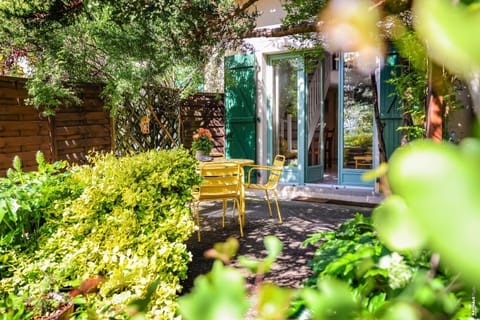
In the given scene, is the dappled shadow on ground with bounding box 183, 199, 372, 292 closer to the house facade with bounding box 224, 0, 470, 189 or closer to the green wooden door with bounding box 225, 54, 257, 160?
the house facade with bounding box 224, 0, 470, 189

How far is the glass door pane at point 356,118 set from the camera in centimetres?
739

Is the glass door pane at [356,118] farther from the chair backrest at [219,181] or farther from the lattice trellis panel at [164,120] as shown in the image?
the chair backrest at [219,181]

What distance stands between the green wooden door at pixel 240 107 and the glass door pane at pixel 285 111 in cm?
43

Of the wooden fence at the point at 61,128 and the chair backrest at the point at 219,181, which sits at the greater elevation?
the wooden fence at the point at 61,128

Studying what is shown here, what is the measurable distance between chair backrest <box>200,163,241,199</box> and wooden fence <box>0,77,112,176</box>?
237cm

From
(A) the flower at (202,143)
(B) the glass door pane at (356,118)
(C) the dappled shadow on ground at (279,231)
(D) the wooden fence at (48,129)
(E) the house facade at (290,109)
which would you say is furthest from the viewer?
(E) the house facade at (290,109)

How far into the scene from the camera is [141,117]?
7.71 metres

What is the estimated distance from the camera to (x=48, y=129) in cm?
630

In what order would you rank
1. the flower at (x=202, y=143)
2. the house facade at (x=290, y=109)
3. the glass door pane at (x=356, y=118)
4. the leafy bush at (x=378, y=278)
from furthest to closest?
the house facade at (x=290, y=109) → the glass door pane at (x=356, y=118) → the flower at (x=202, y=143) → the leafy bush at (x=378, y=278)

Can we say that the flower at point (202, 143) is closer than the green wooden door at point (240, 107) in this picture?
Yes

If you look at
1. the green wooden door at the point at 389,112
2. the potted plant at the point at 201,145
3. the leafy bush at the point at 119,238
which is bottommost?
the leafy bush at the point at 119,238

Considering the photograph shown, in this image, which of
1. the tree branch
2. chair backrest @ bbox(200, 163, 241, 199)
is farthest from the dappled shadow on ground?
the tree branch

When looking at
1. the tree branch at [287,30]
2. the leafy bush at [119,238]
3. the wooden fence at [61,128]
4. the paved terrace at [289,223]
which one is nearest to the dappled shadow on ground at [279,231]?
the paved terrace at [289,223]

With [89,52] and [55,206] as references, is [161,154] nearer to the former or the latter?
[55,206]
